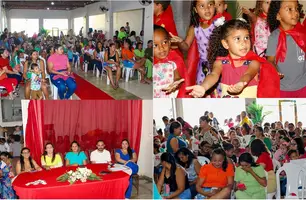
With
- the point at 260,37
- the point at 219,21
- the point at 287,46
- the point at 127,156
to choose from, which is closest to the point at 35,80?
the point at 127,156

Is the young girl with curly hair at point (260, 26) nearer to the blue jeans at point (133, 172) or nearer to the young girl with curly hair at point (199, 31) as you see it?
the young girl with curly hair at point (199, 31)

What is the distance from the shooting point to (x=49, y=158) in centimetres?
408

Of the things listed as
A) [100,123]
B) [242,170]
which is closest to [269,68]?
[242,170]

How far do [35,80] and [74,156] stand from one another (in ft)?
2.28

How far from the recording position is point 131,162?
13.6ft

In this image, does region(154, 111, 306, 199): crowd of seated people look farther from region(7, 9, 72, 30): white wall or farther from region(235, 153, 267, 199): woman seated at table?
region(7, 9, 72, 30): white wall

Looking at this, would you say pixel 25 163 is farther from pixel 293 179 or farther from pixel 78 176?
pixel 293 179

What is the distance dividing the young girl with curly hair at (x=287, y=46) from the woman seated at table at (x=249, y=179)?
619 mm

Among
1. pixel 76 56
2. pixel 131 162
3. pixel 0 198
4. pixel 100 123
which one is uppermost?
pixel 76 56

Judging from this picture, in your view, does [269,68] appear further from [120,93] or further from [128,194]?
[128,194]

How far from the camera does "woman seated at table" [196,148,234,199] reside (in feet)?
13.5

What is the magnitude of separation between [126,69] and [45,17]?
768 mm

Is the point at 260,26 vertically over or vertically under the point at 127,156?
over

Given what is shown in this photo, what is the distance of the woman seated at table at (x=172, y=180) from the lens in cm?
413
